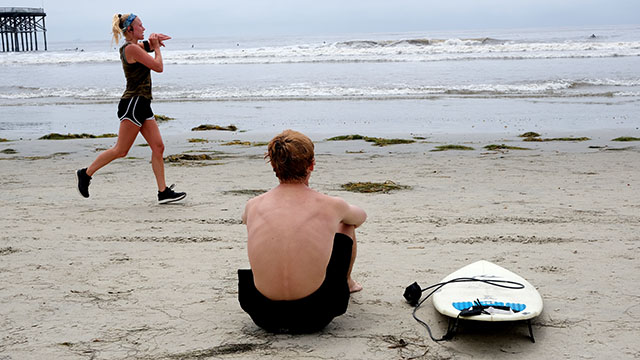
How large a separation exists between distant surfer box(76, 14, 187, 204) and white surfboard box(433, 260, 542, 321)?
344 cm

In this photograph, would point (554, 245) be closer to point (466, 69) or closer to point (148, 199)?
point (148, 199)

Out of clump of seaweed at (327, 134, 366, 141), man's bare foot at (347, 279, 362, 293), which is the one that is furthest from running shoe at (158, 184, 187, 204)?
clump of seaweed at (327, 134, 366, 141)

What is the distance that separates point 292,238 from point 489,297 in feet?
3.54

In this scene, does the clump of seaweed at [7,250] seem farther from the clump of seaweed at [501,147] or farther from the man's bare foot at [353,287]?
the clump of seaweed at [501,147]

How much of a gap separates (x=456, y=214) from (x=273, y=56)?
3337cm

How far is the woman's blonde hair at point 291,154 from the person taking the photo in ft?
10.1

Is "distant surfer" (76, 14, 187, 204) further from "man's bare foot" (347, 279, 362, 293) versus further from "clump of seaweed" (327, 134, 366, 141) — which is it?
"clump of seaweed" (327, 134, 366, 141)

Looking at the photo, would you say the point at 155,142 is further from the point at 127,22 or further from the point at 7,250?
the point at 7,250

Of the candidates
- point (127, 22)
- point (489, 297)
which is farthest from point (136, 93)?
point (489, 297)

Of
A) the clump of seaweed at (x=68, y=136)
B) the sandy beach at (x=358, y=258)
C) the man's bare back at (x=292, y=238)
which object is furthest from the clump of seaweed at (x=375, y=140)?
the man's bare back at (x=292, y=238)

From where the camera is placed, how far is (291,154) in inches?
122

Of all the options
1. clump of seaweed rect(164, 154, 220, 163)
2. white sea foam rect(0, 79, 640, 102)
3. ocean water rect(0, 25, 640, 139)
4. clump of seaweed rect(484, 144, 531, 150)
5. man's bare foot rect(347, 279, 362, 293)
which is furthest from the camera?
white sea foam rect(0, 79, 640, 102)

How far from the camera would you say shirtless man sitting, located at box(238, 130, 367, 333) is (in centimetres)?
311

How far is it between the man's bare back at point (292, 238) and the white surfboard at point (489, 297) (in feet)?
2.24
